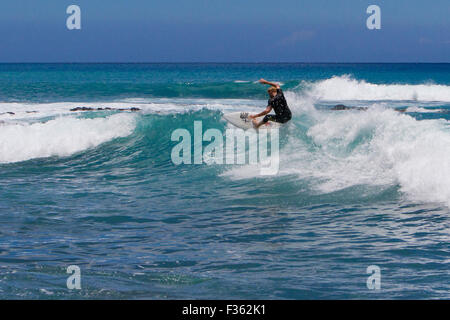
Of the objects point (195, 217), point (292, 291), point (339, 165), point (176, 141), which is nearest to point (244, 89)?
point (176, 141)

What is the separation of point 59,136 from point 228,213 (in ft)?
36.0

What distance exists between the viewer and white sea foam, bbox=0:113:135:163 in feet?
61.2

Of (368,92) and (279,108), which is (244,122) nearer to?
(279,108)

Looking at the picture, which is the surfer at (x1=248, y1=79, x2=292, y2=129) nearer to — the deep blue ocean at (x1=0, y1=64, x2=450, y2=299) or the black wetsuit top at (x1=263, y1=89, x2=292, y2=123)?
the black wetsuit top at (x1=263, y1=89, x2=292, y2=123)

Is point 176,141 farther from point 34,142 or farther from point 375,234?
point 375,234

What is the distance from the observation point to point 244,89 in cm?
5006
